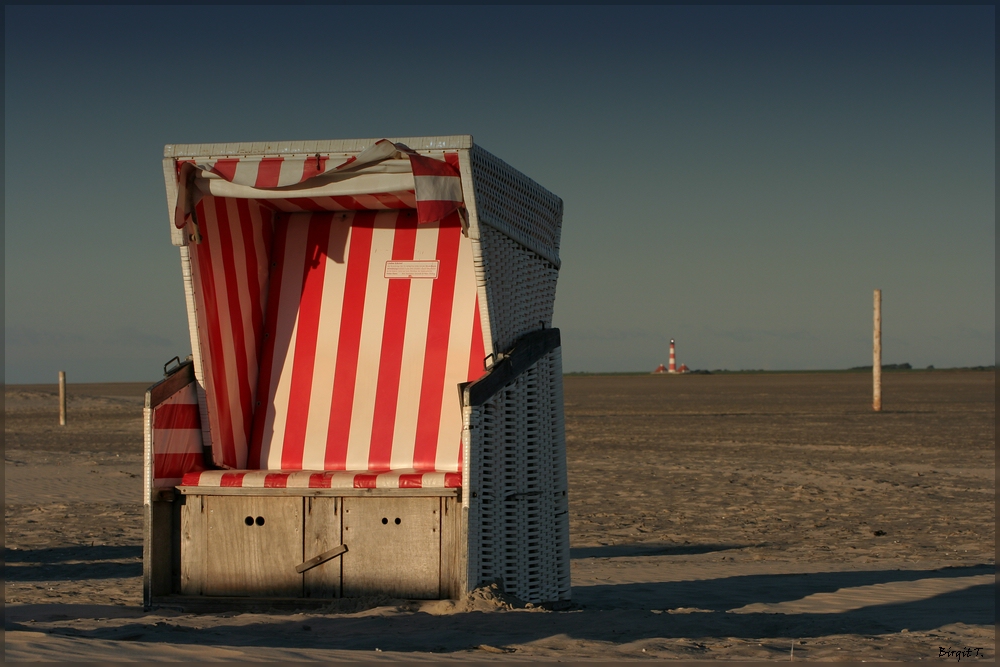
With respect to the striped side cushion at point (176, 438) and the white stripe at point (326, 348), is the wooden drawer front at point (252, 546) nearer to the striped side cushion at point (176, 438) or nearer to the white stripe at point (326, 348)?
the striped side cushion at point (176, 438)

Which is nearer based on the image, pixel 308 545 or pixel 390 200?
pixel 308 545

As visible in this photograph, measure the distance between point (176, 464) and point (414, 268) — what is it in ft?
5.94

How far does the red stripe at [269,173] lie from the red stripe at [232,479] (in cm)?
155

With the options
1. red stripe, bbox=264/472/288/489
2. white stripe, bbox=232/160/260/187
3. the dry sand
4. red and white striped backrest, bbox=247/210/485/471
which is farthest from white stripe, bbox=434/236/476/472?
white stripe, bbox=232/160/260/187

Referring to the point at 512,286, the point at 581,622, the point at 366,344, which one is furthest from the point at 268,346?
the point at 581,622

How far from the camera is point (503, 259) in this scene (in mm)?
5504

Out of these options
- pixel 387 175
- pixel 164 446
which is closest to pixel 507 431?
pixel 387 175

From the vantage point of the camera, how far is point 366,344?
20.6ft

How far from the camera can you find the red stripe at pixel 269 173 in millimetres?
5324

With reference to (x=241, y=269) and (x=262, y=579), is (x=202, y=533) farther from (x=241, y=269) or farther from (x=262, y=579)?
(x=241, y=269)

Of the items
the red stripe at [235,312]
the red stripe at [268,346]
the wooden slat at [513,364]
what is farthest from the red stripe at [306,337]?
the wooden slat at [513,364]

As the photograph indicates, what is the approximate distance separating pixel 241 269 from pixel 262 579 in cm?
188

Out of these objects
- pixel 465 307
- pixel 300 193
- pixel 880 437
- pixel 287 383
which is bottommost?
pixel 880 437

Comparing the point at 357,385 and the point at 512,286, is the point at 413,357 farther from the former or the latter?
the point at 512,286
